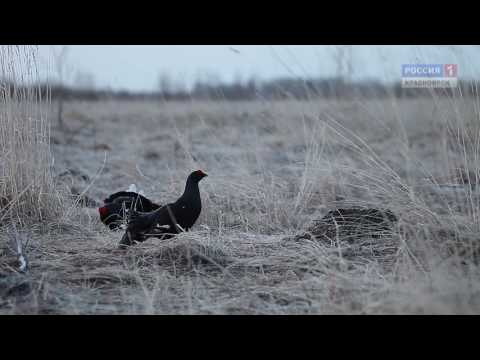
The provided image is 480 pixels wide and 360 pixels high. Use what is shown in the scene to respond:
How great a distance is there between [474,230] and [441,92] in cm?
94

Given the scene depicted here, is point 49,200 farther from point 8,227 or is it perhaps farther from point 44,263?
point 44,263

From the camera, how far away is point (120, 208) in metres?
3.74

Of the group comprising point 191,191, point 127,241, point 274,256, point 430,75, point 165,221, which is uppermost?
point 430,75

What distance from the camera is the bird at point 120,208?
3.73 meters

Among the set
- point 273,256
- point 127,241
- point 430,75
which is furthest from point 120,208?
point 430,75

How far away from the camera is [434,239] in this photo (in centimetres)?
301

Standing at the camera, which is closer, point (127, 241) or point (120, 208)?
point (127, 241)

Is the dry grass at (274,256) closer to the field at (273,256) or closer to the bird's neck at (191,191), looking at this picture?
the field at (273,256)

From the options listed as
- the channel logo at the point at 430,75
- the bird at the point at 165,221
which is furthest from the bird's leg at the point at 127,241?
the channel logo at the point at 430,75

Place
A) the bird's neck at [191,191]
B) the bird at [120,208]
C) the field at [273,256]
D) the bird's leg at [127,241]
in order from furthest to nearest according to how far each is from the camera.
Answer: the bird at [120,208] < the bird's neck at [191,191] < the bird's leg at [127,241] < the field at [273,256]

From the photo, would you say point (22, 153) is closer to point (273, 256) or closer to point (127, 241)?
point (127, 241)

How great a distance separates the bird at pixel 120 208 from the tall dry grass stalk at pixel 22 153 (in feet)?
1.41

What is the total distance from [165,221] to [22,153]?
4.20 ft
